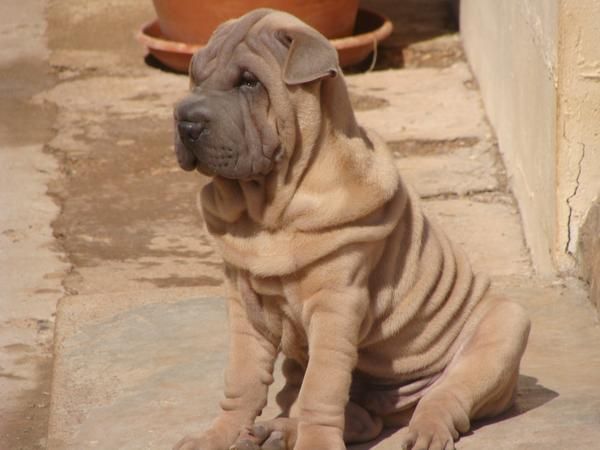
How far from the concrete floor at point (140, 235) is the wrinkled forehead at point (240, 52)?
3.74ft

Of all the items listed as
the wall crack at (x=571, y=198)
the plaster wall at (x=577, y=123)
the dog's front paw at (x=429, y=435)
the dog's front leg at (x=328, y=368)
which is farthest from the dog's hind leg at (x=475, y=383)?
the wall crack at (x=571, y=198)

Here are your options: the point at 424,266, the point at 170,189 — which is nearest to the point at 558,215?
the point at 424,266

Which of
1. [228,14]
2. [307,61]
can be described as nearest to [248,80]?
[307,61]

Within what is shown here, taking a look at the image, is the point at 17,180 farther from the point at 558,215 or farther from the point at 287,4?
the point at 558,215

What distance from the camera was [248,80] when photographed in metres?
3.39

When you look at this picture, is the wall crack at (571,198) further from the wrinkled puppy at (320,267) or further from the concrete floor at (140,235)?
the wrinkled puppy at (320,267)

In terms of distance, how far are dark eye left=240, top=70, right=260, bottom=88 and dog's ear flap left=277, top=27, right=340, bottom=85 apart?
0.28 ft

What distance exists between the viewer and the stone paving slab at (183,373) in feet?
12.8

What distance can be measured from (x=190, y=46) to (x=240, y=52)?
5508 millimetres

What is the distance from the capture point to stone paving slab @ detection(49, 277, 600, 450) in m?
3.90

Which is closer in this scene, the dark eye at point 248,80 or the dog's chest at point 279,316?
the dark eye at point 248,80

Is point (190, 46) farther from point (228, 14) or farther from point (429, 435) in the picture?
point (429, 435)

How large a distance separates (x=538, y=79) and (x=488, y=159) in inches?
68.2

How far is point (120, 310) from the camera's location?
509 cm
